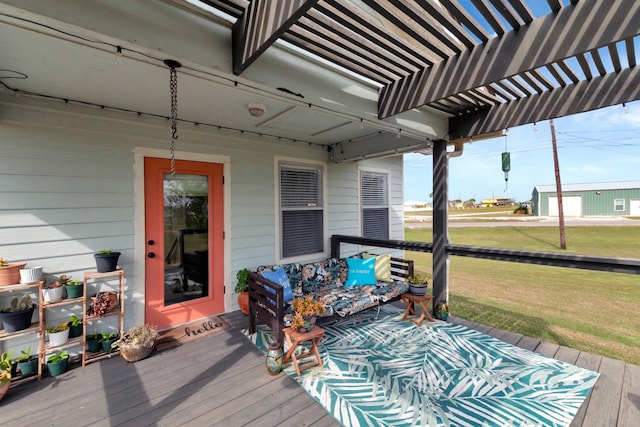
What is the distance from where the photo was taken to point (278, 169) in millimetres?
4156

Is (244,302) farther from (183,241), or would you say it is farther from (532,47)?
(532,47)

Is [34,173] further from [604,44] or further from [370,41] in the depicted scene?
[604,44]

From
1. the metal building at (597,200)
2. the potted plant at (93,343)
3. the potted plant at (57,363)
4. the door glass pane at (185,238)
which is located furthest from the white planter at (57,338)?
the metal building at (597,200)

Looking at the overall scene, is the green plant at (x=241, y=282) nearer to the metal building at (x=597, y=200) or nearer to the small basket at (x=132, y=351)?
the small basket at (x=132, y=351)

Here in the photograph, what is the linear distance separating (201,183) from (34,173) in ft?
4.92

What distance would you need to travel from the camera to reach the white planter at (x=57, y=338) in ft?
7.79

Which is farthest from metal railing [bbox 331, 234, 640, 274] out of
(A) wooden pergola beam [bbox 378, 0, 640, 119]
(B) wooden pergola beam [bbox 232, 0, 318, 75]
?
(B) wooden pergola beam [bbox 232, 0, 318, 75]

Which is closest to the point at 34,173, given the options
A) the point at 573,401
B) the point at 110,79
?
the point at 110,79

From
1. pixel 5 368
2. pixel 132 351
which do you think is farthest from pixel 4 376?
pixel 132 351

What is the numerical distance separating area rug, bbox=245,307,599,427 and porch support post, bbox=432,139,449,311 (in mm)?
659

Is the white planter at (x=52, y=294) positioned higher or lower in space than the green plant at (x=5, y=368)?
higher

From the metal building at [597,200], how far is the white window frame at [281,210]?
72.1 feet

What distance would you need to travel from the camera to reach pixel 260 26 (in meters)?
1.44

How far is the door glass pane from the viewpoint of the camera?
324 cm
